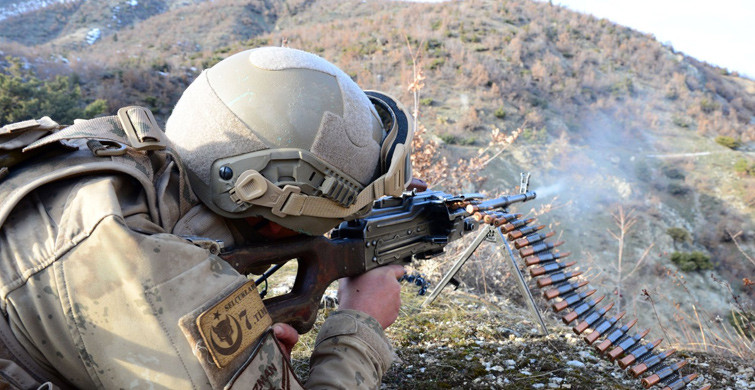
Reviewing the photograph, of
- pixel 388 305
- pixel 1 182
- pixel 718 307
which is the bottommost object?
pixel 718 307

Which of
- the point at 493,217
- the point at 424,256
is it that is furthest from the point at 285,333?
the point at 493,217

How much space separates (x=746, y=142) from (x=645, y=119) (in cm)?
513

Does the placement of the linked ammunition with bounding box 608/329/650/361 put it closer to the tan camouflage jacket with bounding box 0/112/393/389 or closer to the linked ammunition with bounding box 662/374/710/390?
the linked ammunition with bounding box 662/374/710/390

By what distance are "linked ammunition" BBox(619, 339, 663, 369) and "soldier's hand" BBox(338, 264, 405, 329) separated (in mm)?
1440

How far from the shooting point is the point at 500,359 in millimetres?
3209

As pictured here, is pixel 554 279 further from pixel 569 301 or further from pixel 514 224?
pixel 514 224

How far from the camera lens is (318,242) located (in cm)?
233

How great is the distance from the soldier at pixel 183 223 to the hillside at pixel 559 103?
321 cm

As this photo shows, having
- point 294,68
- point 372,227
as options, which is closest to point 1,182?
point 294,68

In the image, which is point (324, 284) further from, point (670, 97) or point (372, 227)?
point (670, 97)

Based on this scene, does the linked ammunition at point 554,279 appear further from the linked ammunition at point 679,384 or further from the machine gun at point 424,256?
the linked ammunition at point 679,384

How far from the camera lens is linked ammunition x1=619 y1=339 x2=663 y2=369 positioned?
2.84m

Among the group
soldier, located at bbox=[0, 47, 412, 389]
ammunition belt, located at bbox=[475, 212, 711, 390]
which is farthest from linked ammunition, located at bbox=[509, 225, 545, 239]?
soldier, located at bbox=[0, 47, 412, 389]

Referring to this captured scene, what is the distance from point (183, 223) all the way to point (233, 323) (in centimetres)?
49
